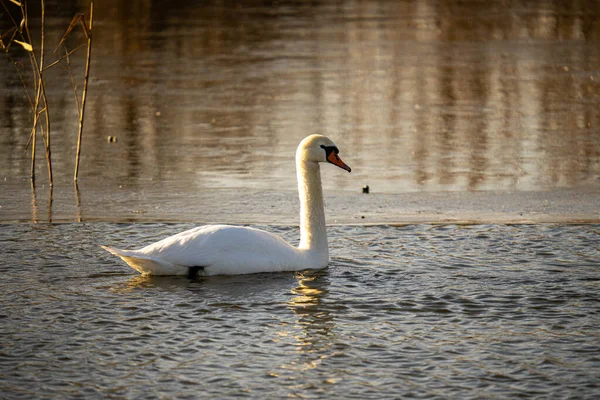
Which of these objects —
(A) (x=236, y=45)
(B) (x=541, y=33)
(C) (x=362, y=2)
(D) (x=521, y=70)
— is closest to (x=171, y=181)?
(D) (x=521, y=70)

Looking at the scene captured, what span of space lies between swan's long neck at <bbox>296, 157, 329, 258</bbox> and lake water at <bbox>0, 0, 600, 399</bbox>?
0.25 meters

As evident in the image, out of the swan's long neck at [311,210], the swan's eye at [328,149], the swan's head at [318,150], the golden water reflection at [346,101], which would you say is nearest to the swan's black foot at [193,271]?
the swan's long neck at [311,210]

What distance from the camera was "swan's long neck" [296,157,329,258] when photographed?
881 cm

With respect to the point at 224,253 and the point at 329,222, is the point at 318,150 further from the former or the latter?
the point at 329,222

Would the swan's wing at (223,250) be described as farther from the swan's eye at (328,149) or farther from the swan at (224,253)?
the swan's eye at (328,149)

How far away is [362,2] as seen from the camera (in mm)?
34594

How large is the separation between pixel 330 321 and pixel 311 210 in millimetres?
1913

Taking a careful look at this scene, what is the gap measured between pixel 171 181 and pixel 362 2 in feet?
76.5

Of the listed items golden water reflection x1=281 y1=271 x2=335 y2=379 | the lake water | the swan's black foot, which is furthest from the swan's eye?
the swan's black foot

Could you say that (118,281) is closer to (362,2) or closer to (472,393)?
(472,393)

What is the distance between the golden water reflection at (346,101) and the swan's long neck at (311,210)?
8.85 feet

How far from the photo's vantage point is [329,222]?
10.4 m

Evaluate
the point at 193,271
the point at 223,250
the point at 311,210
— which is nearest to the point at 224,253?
the point at 223,250

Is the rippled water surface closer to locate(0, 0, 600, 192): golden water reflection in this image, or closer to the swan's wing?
the swan's wing
